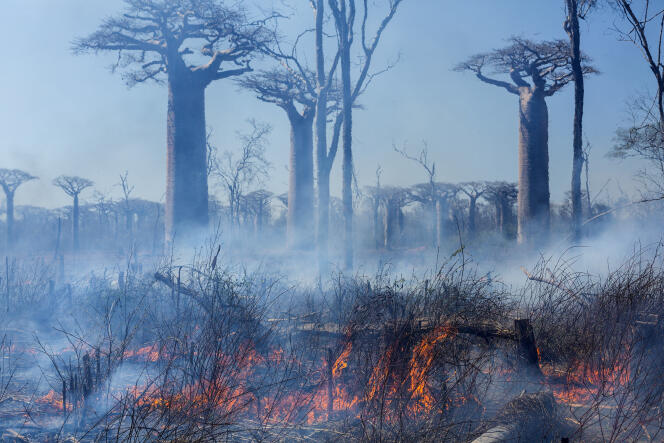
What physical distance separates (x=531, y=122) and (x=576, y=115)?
3.90 metres

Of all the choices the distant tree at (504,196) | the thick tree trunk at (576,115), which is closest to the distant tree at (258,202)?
the distant tree at (504,196)

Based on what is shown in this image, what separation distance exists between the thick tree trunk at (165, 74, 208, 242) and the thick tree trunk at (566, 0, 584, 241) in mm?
6418

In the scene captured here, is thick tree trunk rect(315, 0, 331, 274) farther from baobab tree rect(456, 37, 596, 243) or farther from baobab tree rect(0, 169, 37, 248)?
baobab tree rect(0, 169, 37, 248)

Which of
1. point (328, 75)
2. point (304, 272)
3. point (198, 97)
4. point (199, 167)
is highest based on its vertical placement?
point (328, 75)

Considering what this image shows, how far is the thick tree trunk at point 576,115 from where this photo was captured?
25.8 feet

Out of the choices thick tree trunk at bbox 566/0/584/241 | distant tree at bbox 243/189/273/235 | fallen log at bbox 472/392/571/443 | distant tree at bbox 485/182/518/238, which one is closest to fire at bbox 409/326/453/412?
fallen log at bbox 472/392/571/443

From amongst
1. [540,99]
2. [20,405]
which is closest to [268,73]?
[540,99]

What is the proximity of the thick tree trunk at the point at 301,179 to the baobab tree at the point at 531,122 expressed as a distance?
17.2 feet

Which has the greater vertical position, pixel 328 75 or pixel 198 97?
pixel 328 75

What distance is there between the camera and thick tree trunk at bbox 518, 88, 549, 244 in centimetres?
1144

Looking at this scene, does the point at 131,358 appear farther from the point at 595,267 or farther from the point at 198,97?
the point at 595,267

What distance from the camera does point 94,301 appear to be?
638cm

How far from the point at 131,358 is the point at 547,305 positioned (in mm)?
3573

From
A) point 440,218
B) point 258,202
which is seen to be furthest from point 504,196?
point 258,202
